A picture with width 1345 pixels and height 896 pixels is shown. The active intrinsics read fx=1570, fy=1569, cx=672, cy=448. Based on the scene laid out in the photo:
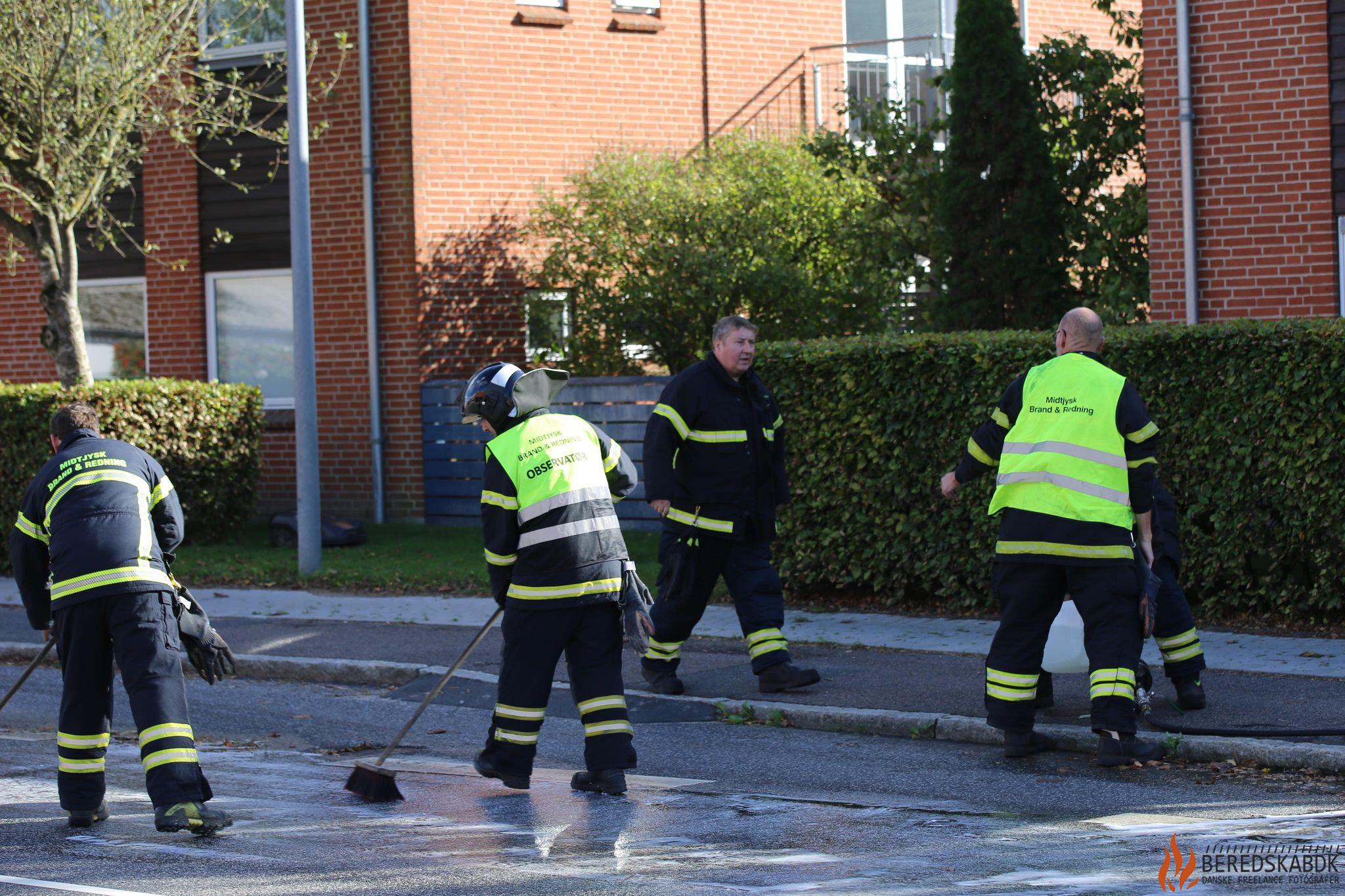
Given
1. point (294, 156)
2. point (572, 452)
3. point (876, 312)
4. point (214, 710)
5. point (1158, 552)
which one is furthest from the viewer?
point (876, 312)

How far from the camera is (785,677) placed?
8.49 m

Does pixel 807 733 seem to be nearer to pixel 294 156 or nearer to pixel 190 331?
pixel 294 156

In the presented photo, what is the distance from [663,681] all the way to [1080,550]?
275cm

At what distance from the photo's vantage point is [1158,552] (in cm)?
765

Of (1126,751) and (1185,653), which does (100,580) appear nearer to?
(1126,751)

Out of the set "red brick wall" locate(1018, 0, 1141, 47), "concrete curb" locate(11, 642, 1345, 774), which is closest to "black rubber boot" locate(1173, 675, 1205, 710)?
"concrete curb" locate(11, 642, 1345, 774)

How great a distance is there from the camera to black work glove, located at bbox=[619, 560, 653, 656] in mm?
6691

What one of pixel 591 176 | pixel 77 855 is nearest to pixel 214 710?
pixel 77 855

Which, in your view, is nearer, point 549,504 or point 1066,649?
point 549,504

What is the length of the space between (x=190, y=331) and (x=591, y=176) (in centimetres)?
515

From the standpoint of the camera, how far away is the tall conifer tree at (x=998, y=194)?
44.7 ft

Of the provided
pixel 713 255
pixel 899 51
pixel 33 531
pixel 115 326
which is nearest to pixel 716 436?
pixel 33 531

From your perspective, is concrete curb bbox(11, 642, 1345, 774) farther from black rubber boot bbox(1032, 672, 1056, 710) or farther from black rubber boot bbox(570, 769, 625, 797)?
black rubber boot bbox(570, 769, 625, 797)

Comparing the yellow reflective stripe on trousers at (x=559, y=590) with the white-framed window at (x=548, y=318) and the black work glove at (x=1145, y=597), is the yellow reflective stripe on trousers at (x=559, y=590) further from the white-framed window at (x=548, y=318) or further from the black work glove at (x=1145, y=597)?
the white-framed window at (x=548, y=318)
